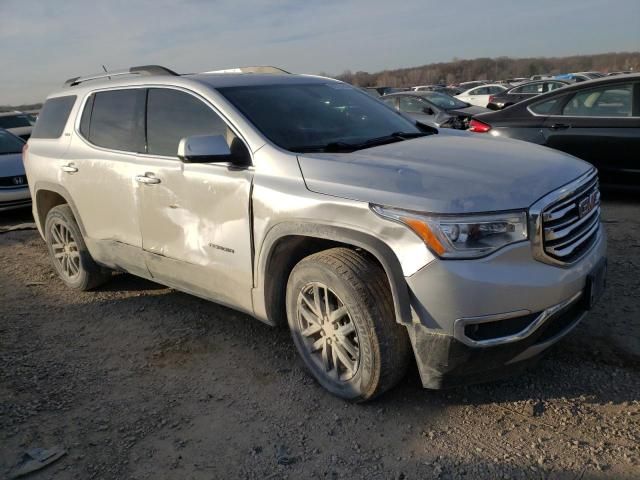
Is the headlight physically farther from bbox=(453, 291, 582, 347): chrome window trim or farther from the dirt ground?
the dirt ground

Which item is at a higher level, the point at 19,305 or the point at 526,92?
the point at 526,92

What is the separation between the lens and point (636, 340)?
3445mm

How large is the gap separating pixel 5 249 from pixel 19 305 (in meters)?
2.30

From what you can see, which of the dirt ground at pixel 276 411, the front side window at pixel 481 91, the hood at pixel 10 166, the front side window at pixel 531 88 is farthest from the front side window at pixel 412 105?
the front side window at pixel 481 91

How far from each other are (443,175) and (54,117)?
155 inches

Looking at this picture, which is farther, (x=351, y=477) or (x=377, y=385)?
(x=377, y=385)

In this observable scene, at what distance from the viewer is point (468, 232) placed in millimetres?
2529

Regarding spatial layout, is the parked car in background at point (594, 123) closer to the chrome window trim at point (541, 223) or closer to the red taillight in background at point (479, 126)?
the red taillight in background at point (479, 126)

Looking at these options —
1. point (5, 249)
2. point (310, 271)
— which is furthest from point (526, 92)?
point (310, 271)

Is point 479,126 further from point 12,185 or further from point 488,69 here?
point 488,69

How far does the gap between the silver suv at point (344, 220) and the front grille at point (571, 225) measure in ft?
0.04

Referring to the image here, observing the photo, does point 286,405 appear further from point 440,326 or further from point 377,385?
point 440,326

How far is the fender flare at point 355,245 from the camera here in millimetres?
2617

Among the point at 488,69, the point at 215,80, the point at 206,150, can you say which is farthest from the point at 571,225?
the point at 488,69
